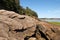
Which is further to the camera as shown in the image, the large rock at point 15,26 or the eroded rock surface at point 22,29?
the eroded rock surface at point 22,29

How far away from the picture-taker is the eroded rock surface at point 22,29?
22.3m

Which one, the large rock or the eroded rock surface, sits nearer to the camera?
the large rock

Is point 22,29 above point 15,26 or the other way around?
the other way around

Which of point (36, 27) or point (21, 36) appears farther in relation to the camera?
point (36, 27)

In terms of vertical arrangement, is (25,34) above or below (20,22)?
below

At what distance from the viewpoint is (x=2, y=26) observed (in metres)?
21.7

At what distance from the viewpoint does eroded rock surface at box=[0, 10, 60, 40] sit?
2226 cm

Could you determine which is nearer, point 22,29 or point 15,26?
point 15,26

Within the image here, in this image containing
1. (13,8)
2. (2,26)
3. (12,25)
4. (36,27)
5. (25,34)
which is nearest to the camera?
(2,26)

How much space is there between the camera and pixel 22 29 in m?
25.9

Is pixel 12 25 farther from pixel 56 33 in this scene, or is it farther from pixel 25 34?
pixel 56 33

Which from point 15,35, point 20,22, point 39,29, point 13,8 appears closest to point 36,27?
point 39,29

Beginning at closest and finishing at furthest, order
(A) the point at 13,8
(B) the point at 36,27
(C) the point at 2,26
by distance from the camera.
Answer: (C) the point at 2,26
(B) the point at 36,27
(A) the point at 13,8

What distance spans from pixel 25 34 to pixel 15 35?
9.00 ft
